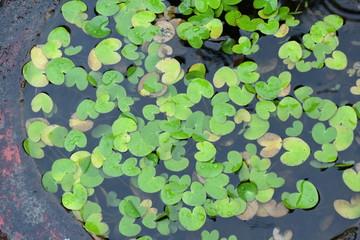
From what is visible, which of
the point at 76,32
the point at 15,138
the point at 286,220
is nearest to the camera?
the point at 286,220

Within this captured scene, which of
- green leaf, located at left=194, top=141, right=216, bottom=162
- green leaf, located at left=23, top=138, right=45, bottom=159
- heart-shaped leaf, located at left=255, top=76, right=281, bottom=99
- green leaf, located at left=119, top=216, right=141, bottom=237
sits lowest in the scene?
green leaf, located at left=119, top=216, right=141, bottom=237

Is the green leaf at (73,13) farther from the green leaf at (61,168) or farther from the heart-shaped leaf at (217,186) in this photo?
the heart-shaped leaf at (217,186)

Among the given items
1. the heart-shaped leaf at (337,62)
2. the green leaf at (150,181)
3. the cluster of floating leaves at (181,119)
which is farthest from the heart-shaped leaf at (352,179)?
the green leaf at (150,181)

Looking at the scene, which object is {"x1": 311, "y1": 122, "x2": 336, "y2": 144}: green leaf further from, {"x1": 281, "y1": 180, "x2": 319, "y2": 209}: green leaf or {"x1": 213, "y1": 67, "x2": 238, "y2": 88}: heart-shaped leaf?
{"x1": 213, "y1": 67, "x2": 238, "y2": 88}: heart-shaped leaf

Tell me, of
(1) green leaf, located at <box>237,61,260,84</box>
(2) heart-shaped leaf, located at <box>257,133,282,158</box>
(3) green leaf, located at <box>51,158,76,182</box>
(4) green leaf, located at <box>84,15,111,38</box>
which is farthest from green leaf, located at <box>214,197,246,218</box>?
(4) green leaf, located at <box>84,15,111,38</box>

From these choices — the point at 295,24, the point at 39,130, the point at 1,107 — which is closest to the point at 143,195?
the point at 39,130

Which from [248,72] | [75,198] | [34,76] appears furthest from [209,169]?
[34,76]

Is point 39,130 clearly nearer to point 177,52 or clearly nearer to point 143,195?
point 143,195

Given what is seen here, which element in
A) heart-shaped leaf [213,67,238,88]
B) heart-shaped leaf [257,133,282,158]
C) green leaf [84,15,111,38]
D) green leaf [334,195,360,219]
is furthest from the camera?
green leaf [84,15,111,38]

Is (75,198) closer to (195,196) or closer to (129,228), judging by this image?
(129,228)
